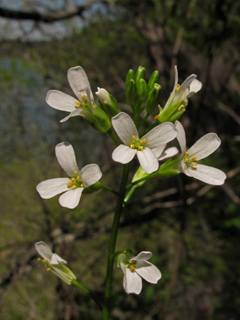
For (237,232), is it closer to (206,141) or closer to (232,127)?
(232,127)

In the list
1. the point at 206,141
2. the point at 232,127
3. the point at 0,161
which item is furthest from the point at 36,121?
the point at 206,141

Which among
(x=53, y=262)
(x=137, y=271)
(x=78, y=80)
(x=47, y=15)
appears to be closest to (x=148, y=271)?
(x=137, y=271)

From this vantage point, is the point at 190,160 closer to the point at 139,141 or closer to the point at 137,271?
the point at 139,141

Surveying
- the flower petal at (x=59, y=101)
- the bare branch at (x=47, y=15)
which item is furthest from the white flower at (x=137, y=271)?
the bare branch at (x=47, y=15)

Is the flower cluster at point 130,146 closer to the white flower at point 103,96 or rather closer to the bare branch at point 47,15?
the white flower at point 103,96

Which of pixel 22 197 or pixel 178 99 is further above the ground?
pixel 178 99

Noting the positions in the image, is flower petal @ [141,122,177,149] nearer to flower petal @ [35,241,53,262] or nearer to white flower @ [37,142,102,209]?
white flower @ [37,142,102,209]

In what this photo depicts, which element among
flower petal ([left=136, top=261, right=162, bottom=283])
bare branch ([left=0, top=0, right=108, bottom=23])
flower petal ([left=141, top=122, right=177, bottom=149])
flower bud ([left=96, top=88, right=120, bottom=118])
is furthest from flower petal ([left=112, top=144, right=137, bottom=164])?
bare branch ([left=0, top=0, right=108, bottom=23])
